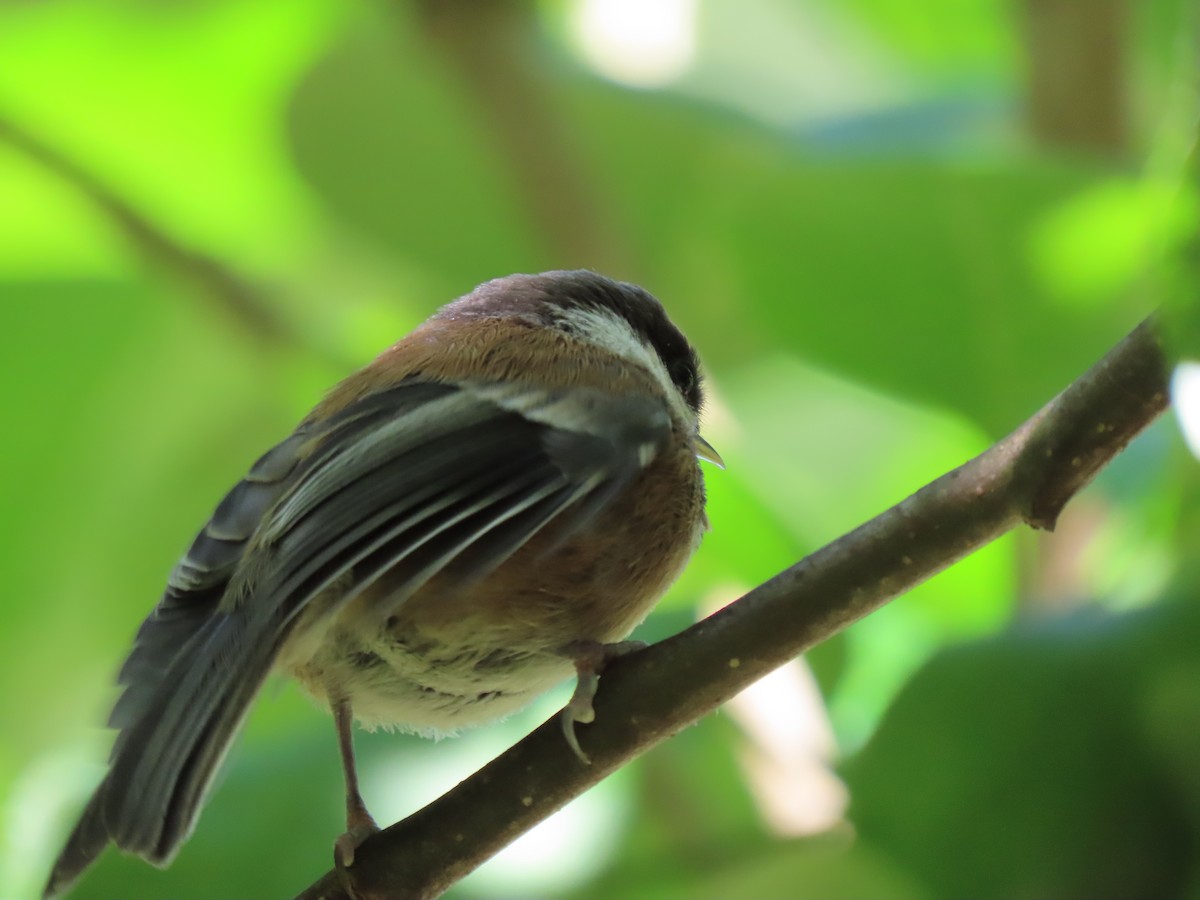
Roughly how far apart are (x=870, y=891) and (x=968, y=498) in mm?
508

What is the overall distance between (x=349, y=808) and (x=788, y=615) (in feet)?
1.52

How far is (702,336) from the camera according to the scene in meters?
2.01

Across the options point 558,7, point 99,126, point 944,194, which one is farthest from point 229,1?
point 944,194

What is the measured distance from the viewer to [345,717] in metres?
1.21

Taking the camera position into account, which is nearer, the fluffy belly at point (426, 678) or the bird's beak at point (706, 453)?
the fluffy belly at point (426, 678)

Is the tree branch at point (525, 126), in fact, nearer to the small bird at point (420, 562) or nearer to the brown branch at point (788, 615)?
the small bird at point (420, 562)

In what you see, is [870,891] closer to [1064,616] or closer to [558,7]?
[1064,616]

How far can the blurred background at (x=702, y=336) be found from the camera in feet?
2.77

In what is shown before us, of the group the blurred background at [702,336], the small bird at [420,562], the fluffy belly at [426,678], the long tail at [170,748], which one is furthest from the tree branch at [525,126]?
the long tail at [170,748]

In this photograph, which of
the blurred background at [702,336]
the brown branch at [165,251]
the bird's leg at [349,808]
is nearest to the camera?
the blurred background at [702,336]

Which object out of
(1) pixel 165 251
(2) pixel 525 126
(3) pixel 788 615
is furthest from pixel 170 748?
(2) pixel 525 126

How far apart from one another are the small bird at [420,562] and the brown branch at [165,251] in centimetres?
57

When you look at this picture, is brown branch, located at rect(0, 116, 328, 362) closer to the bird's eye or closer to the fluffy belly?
the bird's eye

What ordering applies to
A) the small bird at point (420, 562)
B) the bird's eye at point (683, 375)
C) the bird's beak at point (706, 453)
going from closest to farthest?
the small bird at point (420, 562) < the bird's beak at point (706, 453) < the bird's eye at point (683, 375)
